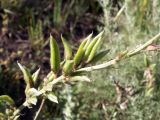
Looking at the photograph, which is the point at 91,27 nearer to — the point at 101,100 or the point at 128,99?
the point at 101,100

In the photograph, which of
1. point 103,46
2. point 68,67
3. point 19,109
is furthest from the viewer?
point 103,46

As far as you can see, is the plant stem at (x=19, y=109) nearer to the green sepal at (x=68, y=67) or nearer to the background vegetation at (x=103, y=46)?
the green sepal at (x=68, y=67)

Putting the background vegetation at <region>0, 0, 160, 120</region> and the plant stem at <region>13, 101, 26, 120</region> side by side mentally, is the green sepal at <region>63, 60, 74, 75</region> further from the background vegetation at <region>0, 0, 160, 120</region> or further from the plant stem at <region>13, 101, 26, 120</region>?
the background vegetation at <region>0, 0, 160, 120</region>

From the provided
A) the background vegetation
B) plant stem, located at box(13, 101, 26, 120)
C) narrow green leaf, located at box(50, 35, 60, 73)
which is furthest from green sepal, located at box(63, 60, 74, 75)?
the background vegetation

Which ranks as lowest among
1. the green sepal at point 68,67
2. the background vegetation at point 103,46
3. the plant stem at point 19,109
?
the background vegetation at point 103,46

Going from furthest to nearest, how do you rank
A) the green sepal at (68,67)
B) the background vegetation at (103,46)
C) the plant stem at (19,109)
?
the background vegetation at (103,46), the plant stem at (19,109), the green sepal at (68,67)

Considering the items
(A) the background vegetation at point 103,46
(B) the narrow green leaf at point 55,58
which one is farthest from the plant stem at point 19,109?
(A) the background vegetation at point 103,46

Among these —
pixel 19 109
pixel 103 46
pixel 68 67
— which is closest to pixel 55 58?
pixel 68 67

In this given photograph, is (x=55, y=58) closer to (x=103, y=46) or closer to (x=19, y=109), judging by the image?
(x=19, y=109)

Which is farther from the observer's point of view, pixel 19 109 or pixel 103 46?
pixel 103 46
